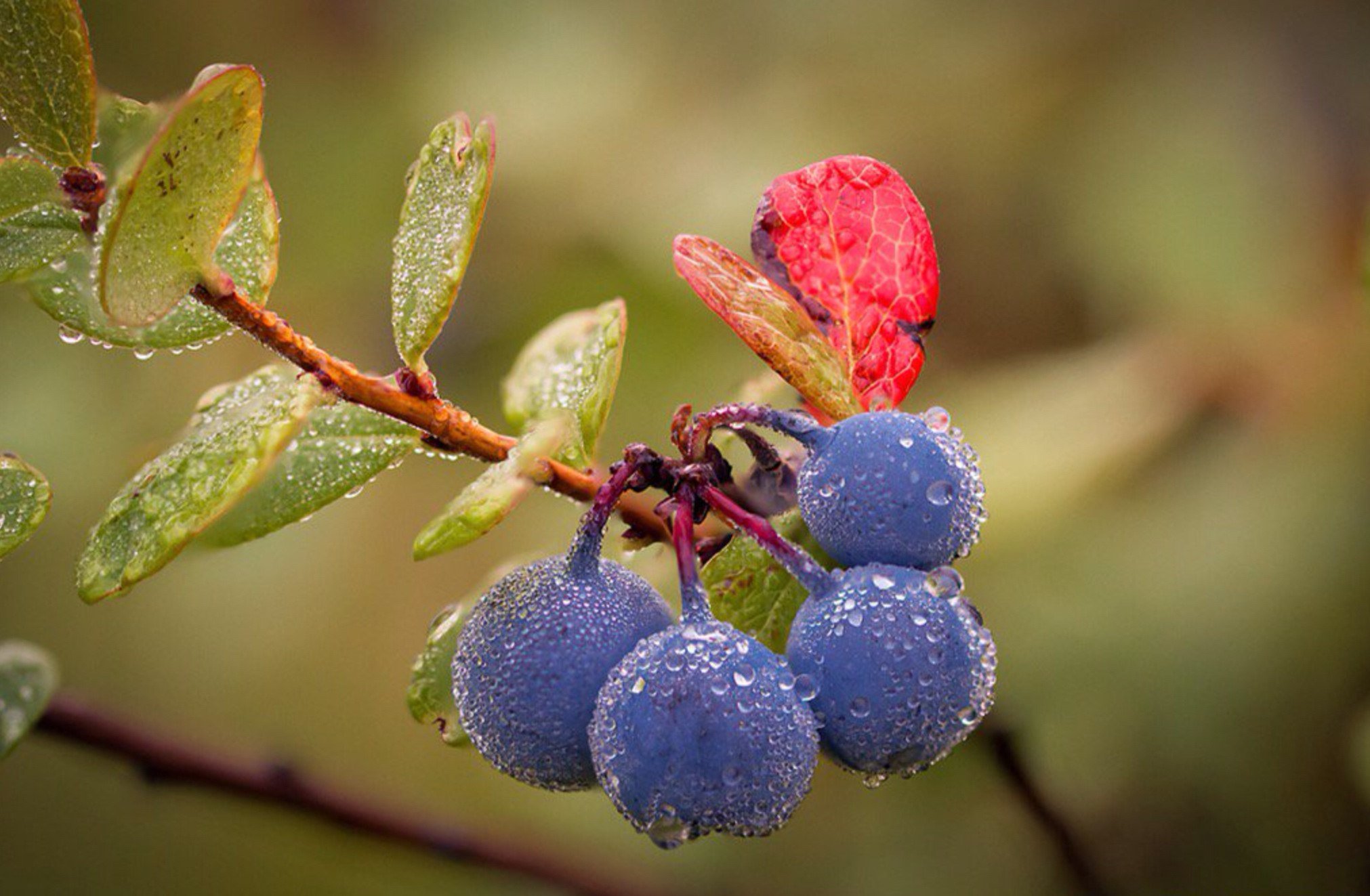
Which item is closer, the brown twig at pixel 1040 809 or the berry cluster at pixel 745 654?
the berry cluster at pixel 745 654

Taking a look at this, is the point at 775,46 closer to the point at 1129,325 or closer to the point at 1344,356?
the point at 1129,325

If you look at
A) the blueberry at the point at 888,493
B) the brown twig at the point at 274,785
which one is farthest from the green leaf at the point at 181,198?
the brown twig at the point at 274,785

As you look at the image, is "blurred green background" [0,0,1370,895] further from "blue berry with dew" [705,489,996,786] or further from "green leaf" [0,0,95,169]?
"green leaf" [0,0,95,169]

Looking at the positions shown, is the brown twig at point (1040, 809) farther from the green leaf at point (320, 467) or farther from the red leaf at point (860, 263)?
the green leaf at point (320, 467)

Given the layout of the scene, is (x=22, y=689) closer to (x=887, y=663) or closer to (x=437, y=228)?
(x=437, y=228)

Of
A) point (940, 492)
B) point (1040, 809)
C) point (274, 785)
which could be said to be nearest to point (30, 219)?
point (940, 492)

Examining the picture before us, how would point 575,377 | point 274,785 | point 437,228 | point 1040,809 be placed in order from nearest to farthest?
point 437,228 → point 575,377 → point 1040,809 → point 274,785
